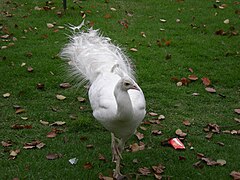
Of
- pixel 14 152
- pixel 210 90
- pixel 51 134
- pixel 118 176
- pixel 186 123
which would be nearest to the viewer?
pixel 118 176

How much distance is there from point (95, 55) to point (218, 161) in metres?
1.79

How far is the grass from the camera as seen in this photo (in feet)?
14.4

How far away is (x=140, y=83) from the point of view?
6.10 meters

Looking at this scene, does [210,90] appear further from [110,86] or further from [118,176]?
[118,176]

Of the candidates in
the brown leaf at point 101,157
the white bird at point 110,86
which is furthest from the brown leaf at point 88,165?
the white bird at point 110,86

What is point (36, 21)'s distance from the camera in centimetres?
839

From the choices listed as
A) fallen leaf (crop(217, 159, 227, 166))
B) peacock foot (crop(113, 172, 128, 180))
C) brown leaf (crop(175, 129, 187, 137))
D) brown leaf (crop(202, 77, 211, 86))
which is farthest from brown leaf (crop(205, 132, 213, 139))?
brown leaf (crop(202, 77, 211, 86))

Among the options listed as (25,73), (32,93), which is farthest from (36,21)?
(32,93)

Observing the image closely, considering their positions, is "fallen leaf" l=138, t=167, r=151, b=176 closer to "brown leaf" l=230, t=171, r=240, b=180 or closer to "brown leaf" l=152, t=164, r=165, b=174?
"brown leaf" l=152, t=164, r=165, b=174

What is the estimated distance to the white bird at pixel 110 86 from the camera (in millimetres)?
3680

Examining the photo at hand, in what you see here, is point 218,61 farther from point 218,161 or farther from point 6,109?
point 6,109

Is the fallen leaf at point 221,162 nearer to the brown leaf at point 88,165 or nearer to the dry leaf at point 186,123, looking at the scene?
the dry leaf at point 186,123

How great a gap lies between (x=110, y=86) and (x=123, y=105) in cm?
64

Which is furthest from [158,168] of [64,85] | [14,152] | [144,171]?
[64,85]
